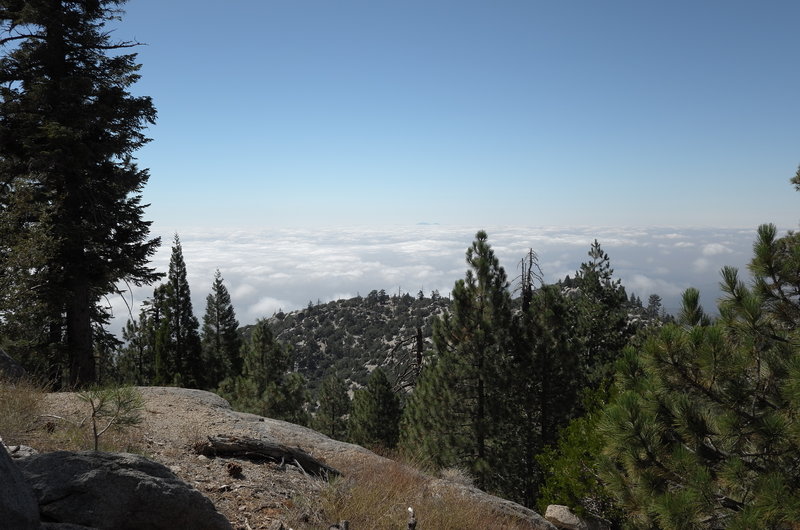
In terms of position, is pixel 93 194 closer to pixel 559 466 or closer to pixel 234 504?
pixel 234 504

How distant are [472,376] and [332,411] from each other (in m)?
21.6

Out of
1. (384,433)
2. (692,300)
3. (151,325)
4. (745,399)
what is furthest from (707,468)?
(151,325)

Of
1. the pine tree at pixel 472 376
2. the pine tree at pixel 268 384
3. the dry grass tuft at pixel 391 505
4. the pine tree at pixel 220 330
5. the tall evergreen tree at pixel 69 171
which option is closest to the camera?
the dry grass tuft at pixel 391 505

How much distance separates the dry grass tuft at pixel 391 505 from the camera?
5246 millimetres

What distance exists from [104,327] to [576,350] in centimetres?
1743

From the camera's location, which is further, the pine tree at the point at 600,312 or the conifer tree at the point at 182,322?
the conifer tree at the point at 182,322

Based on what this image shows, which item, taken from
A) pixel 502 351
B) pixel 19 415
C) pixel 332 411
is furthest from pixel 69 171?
pixel 332 411

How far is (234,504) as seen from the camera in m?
5.26

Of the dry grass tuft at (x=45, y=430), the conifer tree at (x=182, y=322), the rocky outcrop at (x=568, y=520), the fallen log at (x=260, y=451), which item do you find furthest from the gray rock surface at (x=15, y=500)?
the conifer tree at (x=182, y=322)

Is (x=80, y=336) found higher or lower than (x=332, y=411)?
higher

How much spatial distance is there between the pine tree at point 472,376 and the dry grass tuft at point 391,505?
9.37m

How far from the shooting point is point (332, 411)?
3600 centimetres

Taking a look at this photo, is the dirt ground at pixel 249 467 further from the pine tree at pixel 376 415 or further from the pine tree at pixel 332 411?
the pine tree at pixel 332 411

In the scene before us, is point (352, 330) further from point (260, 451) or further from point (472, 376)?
point (260, 451)
